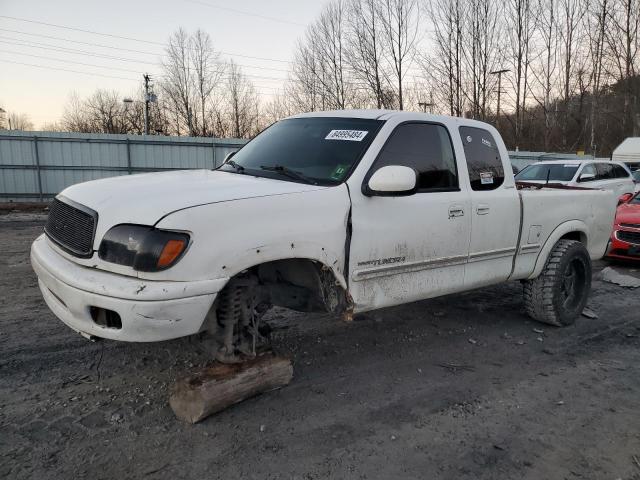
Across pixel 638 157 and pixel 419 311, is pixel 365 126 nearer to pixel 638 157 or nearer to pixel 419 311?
pixel 419 311

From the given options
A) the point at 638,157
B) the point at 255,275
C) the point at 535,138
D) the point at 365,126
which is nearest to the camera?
the point at 255,275

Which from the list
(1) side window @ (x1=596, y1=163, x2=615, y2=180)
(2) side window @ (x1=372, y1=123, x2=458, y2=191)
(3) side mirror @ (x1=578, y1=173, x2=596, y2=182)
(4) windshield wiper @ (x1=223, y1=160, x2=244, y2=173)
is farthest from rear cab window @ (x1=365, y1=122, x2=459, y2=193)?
(1) side window @ (x1=596, y1=163, x2=615, y2=180)

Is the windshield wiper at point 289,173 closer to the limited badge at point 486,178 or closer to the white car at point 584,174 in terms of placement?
the limited badge at point 486,178

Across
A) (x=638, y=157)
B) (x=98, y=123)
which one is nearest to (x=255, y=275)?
(x=638, y=157)

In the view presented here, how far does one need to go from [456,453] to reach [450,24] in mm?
29062

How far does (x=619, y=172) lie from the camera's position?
13109 mm

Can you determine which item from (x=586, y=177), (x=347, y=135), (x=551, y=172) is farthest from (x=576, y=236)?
(x=551, y=172)

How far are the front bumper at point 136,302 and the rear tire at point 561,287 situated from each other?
3.51 metres

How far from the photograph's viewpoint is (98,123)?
50.2m

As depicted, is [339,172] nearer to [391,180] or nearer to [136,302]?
[391,180]

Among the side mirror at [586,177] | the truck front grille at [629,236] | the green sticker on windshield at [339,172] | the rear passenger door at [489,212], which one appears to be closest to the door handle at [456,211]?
the rear passenger door at [489,212]

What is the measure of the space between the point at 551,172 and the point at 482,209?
31.5ft

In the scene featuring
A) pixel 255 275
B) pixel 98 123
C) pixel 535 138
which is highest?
pixel 98 123

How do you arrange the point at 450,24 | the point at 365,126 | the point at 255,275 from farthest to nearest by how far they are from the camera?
the point at 450,24 → the point at 365,126 → the point at 255,275
